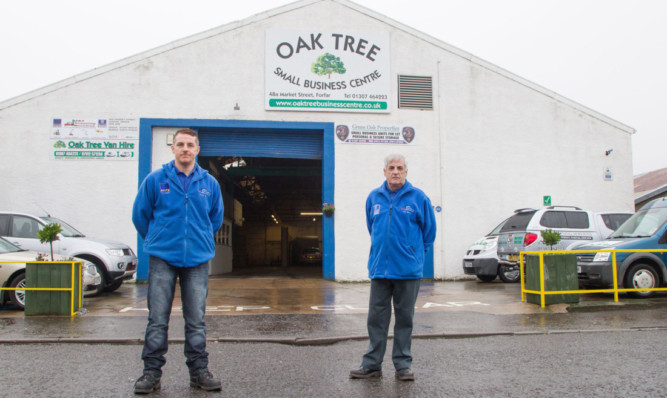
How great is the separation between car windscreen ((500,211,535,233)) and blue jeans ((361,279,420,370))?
10.00 metres

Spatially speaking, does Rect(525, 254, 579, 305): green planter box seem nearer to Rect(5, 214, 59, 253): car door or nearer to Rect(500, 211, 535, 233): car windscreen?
Rect(500, 211, 535, 233): car windscreen

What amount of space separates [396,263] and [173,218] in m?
1.84

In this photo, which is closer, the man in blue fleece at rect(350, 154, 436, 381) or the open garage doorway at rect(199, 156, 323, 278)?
the man in blue fleece at rect(350, 154, 436, 381)

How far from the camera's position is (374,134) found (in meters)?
16.2

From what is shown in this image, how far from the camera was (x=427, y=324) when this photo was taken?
7.38m

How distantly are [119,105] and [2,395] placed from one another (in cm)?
1284

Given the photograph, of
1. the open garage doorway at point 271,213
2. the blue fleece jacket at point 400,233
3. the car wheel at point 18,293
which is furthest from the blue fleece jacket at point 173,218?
the open garage doorway at point 271,213

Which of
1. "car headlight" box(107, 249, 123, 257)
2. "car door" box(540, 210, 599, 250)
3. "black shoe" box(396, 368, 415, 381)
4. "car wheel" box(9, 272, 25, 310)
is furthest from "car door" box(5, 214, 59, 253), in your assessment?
"car door" box(540, 210, 599, 250)

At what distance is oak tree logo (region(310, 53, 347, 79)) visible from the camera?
16172 mm

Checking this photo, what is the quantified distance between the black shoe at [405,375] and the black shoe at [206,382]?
143 centimetres

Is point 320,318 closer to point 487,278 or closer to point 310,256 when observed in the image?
point 487,278

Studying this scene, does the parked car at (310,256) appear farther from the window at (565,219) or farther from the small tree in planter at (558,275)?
the small tree in planter at (558,275)

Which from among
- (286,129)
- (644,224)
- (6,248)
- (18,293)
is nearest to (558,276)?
(644,224)

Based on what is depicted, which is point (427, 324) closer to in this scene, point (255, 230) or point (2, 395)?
point (2, 395)
